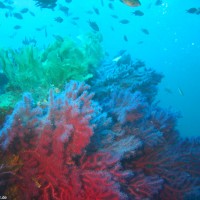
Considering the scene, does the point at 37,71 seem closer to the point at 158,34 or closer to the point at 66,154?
the point at 66,154

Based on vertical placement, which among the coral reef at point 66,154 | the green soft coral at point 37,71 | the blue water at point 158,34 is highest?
the coral reef at point 66,154

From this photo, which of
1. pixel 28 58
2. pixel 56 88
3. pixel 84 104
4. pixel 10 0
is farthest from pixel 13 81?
pixel 10 0

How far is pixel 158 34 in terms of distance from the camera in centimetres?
10244

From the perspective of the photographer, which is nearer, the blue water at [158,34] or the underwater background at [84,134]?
the underwater background at [84,134]

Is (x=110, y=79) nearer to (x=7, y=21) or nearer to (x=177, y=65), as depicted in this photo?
(x=7, y=21)

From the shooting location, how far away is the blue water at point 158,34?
63.9m

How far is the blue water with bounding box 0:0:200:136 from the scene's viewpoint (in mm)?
63938

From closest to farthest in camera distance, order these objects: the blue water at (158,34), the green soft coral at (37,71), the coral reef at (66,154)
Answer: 1. the coral reef at (66,154)
2. the green soft coral at (37,71)
3. the blue water at (158,34)

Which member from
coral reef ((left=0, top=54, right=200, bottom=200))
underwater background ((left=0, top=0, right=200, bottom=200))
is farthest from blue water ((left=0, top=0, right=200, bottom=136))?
coral reef ((left=0, top=54, right=200, bottom=200))

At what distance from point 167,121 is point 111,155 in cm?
268

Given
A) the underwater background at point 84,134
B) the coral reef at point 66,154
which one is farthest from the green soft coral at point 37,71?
the coral reef at point 66,154

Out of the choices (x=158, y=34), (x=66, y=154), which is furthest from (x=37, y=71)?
(x=158, y=34)

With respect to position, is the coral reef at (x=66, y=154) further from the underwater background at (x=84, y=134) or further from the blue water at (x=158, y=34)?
the blue water at (x=158, y=34)

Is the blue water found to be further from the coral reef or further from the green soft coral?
the coral reef
